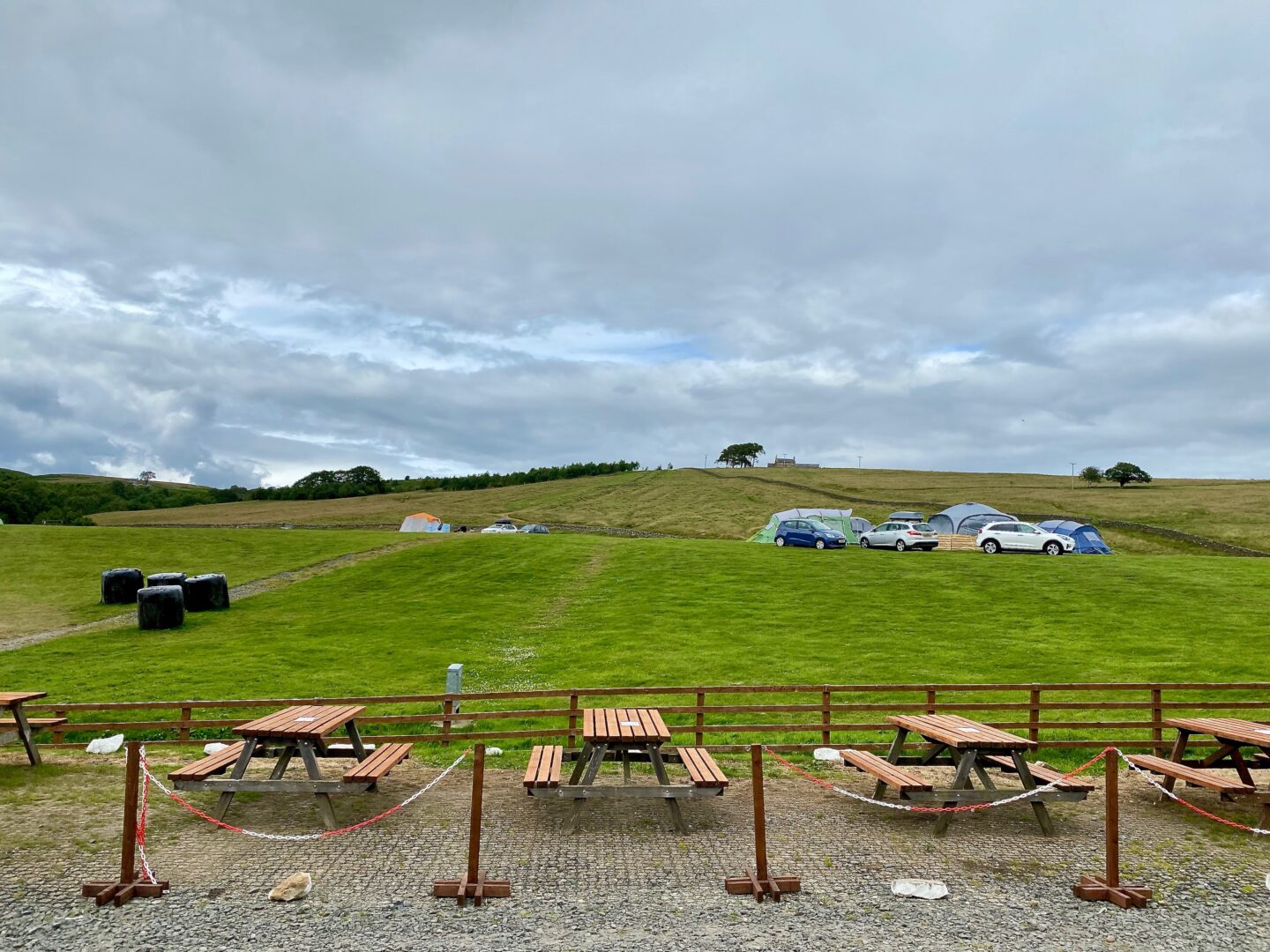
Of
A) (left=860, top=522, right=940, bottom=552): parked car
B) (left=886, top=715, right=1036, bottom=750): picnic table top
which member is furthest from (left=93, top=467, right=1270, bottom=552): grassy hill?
(left=886, top=715, right=1036, bottom=750): picnic table top

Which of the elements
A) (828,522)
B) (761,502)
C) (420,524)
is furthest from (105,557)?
(761,502)

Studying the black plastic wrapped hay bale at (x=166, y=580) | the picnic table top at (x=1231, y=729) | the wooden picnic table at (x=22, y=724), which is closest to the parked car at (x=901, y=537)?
the picnic table top at (x=1231, y=729)

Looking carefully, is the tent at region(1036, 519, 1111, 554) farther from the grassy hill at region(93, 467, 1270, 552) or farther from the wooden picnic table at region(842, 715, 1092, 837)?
the wooden picnic table at region(842, 715, 1092, 837)

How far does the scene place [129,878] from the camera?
6.51 metres

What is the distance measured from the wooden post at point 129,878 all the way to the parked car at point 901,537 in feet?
112

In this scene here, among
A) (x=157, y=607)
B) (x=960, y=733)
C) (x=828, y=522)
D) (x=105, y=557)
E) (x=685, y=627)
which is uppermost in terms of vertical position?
(x=828, y=522)

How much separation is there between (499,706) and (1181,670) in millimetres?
13805

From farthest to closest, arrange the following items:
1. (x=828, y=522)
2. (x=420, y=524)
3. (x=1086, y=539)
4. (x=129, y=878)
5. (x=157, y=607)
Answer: (x=420, y=524) → (x=828, y=522) → (x=1086, y=539) → (x=157, y=607) → (x=129, y=878)

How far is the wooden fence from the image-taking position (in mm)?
10586

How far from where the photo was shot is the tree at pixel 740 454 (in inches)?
5463

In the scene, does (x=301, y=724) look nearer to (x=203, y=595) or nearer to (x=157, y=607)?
(x=157, y=607)

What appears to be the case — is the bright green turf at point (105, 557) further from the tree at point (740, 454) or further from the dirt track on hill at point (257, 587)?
the tree at point (740, 454)

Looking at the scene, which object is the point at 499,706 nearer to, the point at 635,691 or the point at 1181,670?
the point at 635,691

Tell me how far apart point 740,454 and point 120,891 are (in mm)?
134784
